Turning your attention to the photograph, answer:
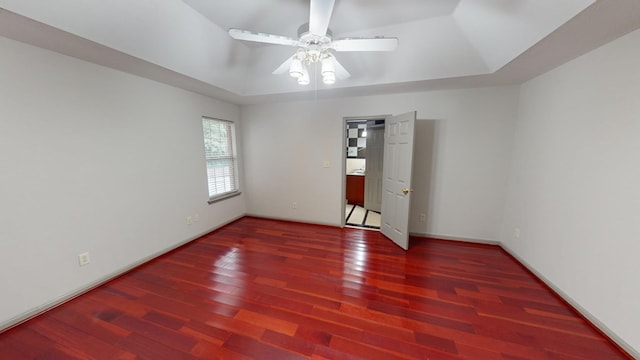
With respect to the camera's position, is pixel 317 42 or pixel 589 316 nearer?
pixel 317 42

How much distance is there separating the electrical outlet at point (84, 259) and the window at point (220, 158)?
160cm

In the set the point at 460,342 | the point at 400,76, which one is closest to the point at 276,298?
the point at 460,342

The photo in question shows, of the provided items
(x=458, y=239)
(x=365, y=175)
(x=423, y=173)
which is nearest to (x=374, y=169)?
(x=365, y=175)

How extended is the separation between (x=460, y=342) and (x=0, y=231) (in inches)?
143

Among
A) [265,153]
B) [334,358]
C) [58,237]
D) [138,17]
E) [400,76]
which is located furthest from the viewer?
[265,153]

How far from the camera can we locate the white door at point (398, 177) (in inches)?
118

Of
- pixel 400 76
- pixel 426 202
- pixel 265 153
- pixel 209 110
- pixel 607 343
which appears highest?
pixel 400 76

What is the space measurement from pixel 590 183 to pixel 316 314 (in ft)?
8.70

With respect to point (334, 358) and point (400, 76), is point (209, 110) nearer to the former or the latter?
point (400, 76)

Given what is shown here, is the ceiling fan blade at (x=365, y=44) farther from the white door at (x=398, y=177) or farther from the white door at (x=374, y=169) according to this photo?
the white door at (x=374, y=169)

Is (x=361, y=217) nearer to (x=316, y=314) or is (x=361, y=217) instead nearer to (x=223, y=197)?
(x=223, y=197)

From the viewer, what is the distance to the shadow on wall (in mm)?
3266

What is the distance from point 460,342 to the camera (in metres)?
1.61

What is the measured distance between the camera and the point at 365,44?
164 centimetres
